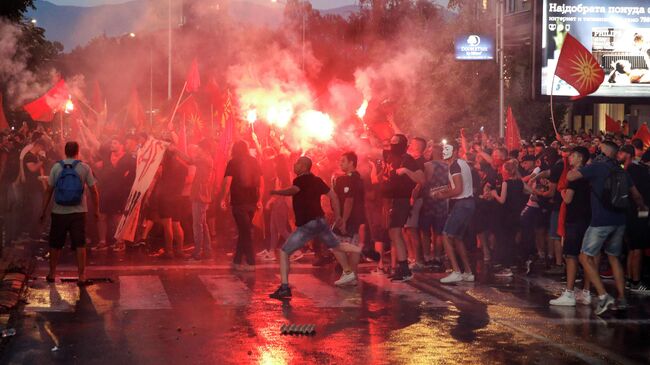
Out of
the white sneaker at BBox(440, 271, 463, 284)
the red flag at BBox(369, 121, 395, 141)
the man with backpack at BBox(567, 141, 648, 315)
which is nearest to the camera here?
the man with backpack at BBox(567, 141, 648, 315)

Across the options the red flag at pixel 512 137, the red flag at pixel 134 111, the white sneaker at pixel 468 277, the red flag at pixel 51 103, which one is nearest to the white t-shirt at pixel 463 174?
the white sneaker at pixel 468 277

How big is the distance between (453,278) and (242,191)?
3.35m

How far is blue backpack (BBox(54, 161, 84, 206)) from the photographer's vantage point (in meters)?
12.3

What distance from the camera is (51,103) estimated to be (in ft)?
78.4

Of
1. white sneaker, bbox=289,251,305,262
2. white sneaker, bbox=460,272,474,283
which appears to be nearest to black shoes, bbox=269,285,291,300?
white sneaker, bbox=460,272,474,283

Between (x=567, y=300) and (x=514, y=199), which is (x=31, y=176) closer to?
(x=514, y=199)

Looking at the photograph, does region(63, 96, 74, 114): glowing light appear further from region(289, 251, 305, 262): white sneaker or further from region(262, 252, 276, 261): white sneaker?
region(289, 251, 305, 262): white sneaker

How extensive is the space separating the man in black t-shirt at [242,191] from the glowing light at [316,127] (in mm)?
6987

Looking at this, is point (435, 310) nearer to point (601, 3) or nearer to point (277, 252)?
point (277, 252)

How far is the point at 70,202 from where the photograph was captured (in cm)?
1237

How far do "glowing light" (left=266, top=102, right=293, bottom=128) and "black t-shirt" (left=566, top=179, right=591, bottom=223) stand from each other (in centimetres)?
1210

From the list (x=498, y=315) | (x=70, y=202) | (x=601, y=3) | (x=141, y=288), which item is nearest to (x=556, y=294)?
(x=498, y=315)

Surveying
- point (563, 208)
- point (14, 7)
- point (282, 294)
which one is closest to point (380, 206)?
point (563, 208)

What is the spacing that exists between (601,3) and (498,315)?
1623 centimetres
